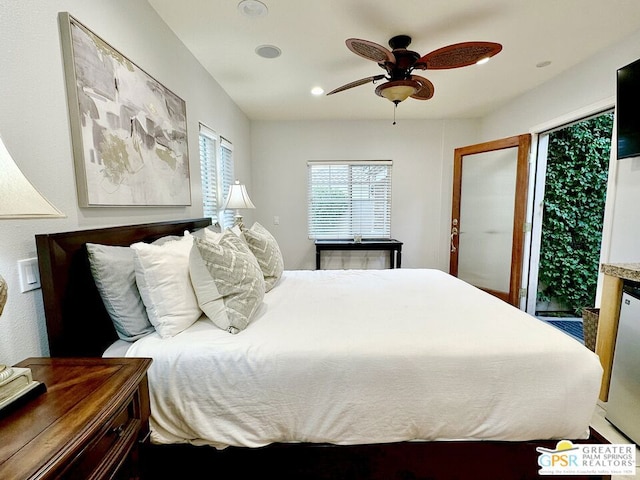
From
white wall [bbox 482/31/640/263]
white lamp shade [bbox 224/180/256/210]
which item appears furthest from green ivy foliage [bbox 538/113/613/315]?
→ white lamp shade [bbox 224/180/256/210]

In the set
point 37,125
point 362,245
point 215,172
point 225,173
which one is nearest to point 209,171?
point 215,172

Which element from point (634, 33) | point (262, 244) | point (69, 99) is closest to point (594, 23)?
point (634, 33)

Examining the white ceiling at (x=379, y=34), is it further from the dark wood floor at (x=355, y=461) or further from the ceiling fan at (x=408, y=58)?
the dark wood floor at (x=355, y=461)

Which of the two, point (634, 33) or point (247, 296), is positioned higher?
point (634, 33)

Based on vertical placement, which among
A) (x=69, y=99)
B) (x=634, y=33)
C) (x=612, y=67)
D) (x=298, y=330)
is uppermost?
(x=634, y=33)

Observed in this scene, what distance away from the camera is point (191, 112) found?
239 cm

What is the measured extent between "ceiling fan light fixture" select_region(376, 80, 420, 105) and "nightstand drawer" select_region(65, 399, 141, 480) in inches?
90.3

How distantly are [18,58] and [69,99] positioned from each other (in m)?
0.22

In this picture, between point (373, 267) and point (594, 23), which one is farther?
point (373, 267)

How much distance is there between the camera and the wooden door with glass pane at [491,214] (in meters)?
3.26

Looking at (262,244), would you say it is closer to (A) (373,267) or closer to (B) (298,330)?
(B) (298,330)

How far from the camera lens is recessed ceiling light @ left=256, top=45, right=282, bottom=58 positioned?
2.32 metres

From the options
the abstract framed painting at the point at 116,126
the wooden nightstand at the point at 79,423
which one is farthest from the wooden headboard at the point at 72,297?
the abstract framed painting at the point at 116,126

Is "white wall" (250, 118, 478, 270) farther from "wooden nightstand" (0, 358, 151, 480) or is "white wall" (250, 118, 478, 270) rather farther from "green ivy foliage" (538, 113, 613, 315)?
"wooden nightstand" (0, 358, 151, 480)
